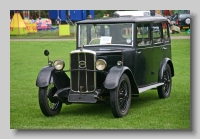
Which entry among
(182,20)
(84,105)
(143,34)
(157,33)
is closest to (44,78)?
(84,105)

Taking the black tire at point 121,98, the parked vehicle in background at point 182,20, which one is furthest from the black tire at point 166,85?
the black tire at point 121,98

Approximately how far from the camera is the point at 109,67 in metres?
12.7

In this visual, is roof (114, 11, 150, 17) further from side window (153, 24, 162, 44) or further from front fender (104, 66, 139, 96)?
front fender (104, 66, 139, 96)

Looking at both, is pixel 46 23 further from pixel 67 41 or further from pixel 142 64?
pixel 142 64

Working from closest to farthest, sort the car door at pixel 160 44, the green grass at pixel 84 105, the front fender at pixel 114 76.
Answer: the front fender at pixel 114 76
the green grass at pixel 84 105
the car door at pixel 160 44

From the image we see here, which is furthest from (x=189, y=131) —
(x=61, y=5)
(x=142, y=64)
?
(x=61, y=5)

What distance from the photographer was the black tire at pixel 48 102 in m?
12.3

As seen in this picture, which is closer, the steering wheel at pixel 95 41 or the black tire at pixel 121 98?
the black tire at pixel 121 98

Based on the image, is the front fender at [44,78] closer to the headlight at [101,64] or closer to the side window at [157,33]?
the headlight at [101,64]

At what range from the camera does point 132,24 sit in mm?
13008

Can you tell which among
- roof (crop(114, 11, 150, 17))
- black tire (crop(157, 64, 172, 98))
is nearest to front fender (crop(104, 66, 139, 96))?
roof (crop(114, 11, 150, 17))

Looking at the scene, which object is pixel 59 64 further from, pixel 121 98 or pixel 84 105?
pixel 84 105

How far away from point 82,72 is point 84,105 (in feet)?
4.06

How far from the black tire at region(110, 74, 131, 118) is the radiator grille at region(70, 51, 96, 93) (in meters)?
0.44
